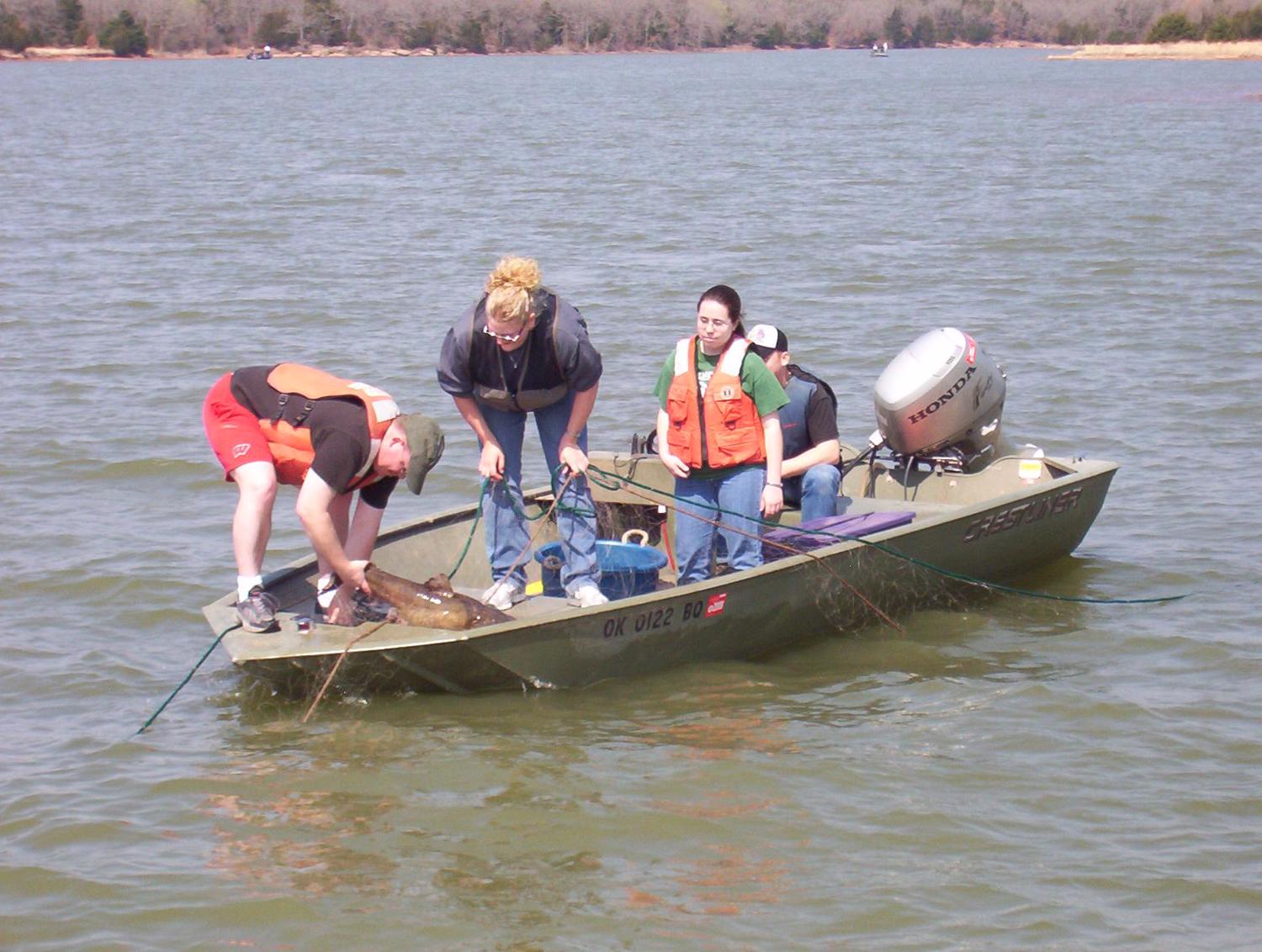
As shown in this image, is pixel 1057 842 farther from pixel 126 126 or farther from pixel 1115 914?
pixel 126 126

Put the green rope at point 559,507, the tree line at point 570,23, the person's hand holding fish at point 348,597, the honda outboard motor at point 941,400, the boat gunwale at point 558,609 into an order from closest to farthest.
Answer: the boat gunwale at point 558,609
the person's hand holding fish at point 348,597
the green rope at point 559,507
the honda outboard motor at point 941,400
the tree line at point 570,23

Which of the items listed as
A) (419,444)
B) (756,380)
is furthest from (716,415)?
(419,444)

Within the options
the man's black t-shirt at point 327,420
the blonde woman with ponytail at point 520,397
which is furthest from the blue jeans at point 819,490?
the man's black t-shirt at point 327,420

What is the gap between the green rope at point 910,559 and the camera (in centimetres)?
739

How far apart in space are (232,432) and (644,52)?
117m

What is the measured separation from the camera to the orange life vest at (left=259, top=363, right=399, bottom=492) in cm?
642

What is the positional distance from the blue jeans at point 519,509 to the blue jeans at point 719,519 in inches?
19.5

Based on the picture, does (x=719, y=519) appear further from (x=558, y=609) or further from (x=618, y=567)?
(x=558, y=609)

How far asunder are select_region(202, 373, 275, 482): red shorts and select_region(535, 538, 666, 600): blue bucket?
166 centimetres

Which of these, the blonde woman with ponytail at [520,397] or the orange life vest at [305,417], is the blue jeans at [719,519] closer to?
the blonde woman with ponytail at [520,397]

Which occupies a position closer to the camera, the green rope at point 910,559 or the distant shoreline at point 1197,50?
the green rope at point 910,559

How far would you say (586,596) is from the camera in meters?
7.15

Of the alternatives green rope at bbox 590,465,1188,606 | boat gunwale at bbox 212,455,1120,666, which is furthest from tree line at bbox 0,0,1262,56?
boat gunwale at bbox 212,455,1120,666

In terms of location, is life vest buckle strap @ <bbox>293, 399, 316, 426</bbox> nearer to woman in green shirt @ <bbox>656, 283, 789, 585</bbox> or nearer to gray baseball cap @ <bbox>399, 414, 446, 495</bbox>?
gray baseball cap @ <bbox>399, 414, 446, 495</bbox>
